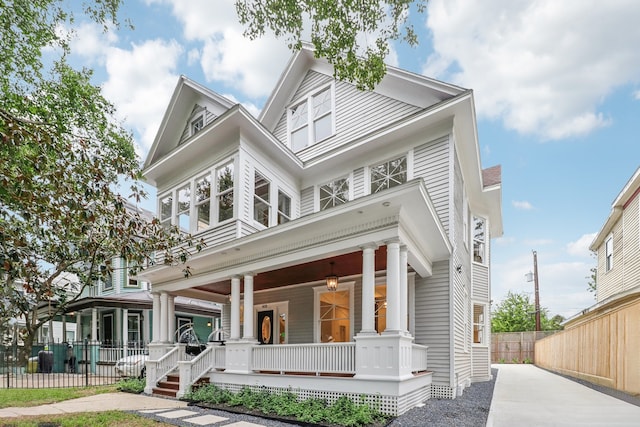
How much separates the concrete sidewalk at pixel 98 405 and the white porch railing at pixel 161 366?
1.98 ft

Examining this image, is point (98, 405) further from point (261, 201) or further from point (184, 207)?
point (261, 201)

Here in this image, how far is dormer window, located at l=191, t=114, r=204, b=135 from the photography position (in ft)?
42.0

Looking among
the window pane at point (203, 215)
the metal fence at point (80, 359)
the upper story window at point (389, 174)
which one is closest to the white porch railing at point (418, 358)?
the upper story window at point (389, 174)

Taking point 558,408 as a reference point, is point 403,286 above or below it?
above

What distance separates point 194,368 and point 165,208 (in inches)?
201

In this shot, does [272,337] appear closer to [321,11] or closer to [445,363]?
[445,363]

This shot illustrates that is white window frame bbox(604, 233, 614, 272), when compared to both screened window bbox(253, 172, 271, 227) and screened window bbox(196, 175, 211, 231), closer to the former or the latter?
screened window bbox(253, 172, 271, 227)

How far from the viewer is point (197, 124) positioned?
12969mm

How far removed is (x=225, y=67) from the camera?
10781mm

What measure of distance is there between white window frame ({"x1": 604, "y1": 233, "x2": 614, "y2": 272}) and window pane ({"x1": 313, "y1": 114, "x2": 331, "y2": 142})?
1413 centimetres

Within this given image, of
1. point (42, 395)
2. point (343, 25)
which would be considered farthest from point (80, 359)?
point (343, 25)

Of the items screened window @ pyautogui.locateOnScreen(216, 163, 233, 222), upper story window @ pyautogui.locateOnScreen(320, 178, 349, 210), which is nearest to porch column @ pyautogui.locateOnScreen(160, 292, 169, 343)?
screened window @ pyautogui.locateOnScreen(216, 163, 233, 222)

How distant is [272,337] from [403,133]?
7.14 metres

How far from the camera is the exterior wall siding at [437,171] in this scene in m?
9.45
